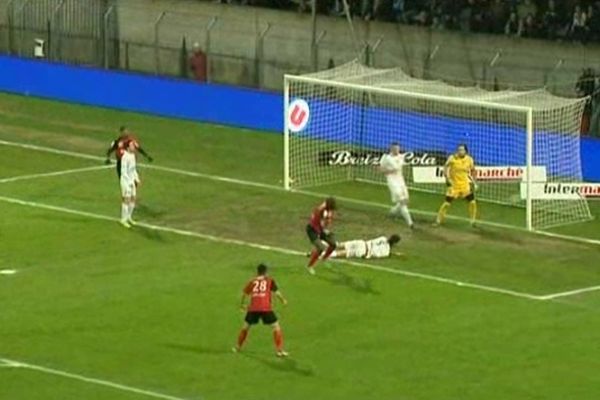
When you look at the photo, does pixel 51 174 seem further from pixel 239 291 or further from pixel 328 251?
pixel 239 291

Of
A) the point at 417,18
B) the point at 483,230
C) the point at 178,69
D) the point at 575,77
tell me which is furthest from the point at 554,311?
the point at 178,69

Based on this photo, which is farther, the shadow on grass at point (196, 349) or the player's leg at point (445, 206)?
the player's leg at point (445, 206)

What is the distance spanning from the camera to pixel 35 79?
76.9 m

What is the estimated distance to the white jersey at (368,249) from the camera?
173 ft

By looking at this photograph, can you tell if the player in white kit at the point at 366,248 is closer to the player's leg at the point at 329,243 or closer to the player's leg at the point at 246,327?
the player's leg at the point at 329,243

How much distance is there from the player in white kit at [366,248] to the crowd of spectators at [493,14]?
760 inches

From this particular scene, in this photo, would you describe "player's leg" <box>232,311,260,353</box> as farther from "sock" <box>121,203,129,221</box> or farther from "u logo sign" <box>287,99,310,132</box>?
"u logo sign" <box>287,99,310,132</box>

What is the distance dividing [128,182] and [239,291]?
7.75 metres

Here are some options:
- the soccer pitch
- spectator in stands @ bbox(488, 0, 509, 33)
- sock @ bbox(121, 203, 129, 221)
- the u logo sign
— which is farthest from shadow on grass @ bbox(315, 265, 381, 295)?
spectator in stands @ bbox(488, 0, 509, 33)

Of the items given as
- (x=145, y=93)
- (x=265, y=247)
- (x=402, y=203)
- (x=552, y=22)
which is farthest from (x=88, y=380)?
(x=552, y=22)

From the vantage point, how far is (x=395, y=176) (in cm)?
5622

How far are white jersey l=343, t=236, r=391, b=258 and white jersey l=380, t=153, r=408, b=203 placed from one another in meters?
3.15

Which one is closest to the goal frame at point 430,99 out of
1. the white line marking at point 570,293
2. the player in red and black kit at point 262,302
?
the white line marking at point 570,293

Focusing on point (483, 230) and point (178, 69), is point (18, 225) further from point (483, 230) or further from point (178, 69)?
point (178, 69)
